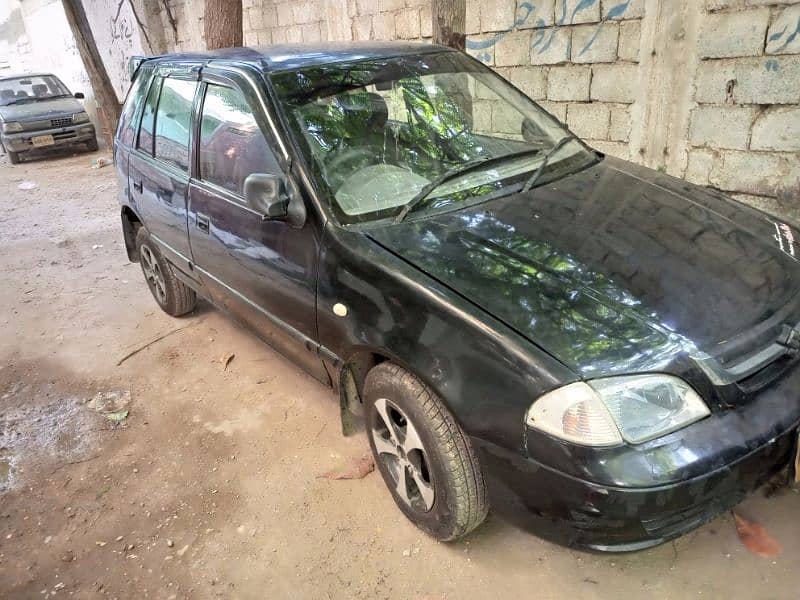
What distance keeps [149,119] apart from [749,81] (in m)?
4.10

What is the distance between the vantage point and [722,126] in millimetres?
4344

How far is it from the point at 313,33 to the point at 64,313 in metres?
5.24

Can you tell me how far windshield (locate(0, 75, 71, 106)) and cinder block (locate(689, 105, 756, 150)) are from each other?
12.6 meters

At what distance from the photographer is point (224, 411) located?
3385 mm

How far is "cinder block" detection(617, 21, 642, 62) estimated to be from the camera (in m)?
4.56

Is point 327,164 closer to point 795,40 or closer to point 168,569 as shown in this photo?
point 168,569

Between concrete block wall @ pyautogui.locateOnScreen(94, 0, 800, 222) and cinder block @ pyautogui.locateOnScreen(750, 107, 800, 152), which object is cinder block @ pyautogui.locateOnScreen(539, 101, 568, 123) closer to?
concrete block wall @ pyautogui.locateOnScreen(94, 0, 800, 222)

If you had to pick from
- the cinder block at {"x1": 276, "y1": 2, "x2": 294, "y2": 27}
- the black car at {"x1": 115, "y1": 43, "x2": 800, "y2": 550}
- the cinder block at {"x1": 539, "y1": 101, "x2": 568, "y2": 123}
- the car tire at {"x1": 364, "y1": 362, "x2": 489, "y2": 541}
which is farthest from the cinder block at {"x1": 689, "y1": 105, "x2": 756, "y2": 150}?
the cinder block at {"x1": 276, "y1": 2, "x2": 294, "y2": 27}

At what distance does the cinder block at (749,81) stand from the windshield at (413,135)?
1.95 metres

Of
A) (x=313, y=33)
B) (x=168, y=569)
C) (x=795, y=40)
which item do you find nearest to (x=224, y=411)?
(x=168, y=569)

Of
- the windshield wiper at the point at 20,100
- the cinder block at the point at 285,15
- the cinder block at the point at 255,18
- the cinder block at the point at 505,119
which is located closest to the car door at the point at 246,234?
the cinder block at the point at 505,119

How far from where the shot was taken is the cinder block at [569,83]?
16.6 feet

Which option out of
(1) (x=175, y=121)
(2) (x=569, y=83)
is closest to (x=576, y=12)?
(2) (x=569, y=83)

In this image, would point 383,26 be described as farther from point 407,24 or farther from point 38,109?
point 38,109
